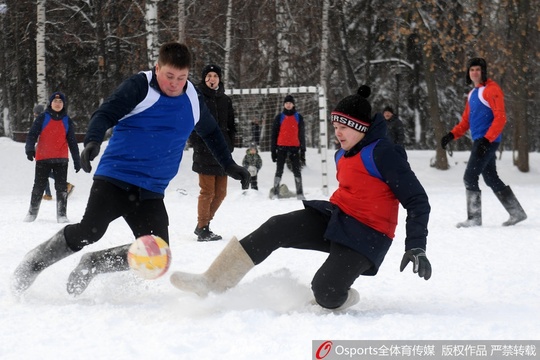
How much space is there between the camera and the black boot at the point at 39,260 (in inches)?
164

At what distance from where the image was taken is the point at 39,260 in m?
4.21

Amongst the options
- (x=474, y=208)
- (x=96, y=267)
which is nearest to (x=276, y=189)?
(x=474, y=208)

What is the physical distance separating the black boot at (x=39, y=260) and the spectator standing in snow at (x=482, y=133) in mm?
4890

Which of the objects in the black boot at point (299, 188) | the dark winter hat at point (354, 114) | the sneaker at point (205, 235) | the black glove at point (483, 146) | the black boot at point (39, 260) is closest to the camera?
the dark winter hat at point (354, 114)

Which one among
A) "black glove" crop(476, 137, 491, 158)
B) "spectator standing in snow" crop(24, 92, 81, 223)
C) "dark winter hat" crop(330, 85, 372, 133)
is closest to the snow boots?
"dark winter hat" crop(330, 85, 372, 133)

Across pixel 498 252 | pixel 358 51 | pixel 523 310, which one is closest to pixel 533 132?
pixel 358 51

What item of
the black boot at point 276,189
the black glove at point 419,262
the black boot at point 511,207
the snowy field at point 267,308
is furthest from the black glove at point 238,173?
the black boot at point 276,189

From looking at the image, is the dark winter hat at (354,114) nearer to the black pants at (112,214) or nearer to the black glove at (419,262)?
the black glove at (419,262)

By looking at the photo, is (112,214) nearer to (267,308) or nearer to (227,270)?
(227,270)

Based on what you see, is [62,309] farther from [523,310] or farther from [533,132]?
[533,132]

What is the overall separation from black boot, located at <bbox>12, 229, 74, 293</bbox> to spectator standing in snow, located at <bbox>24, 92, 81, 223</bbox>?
17.0 feet

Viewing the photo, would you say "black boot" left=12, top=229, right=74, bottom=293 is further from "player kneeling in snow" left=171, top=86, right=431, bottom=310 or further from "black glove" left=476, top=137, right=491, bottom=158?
"black glove" left=476, top=137, right=491, bottom=158

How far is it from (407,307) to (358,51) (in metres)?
22.2

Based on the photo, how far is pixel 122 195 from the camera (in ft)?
13.9
